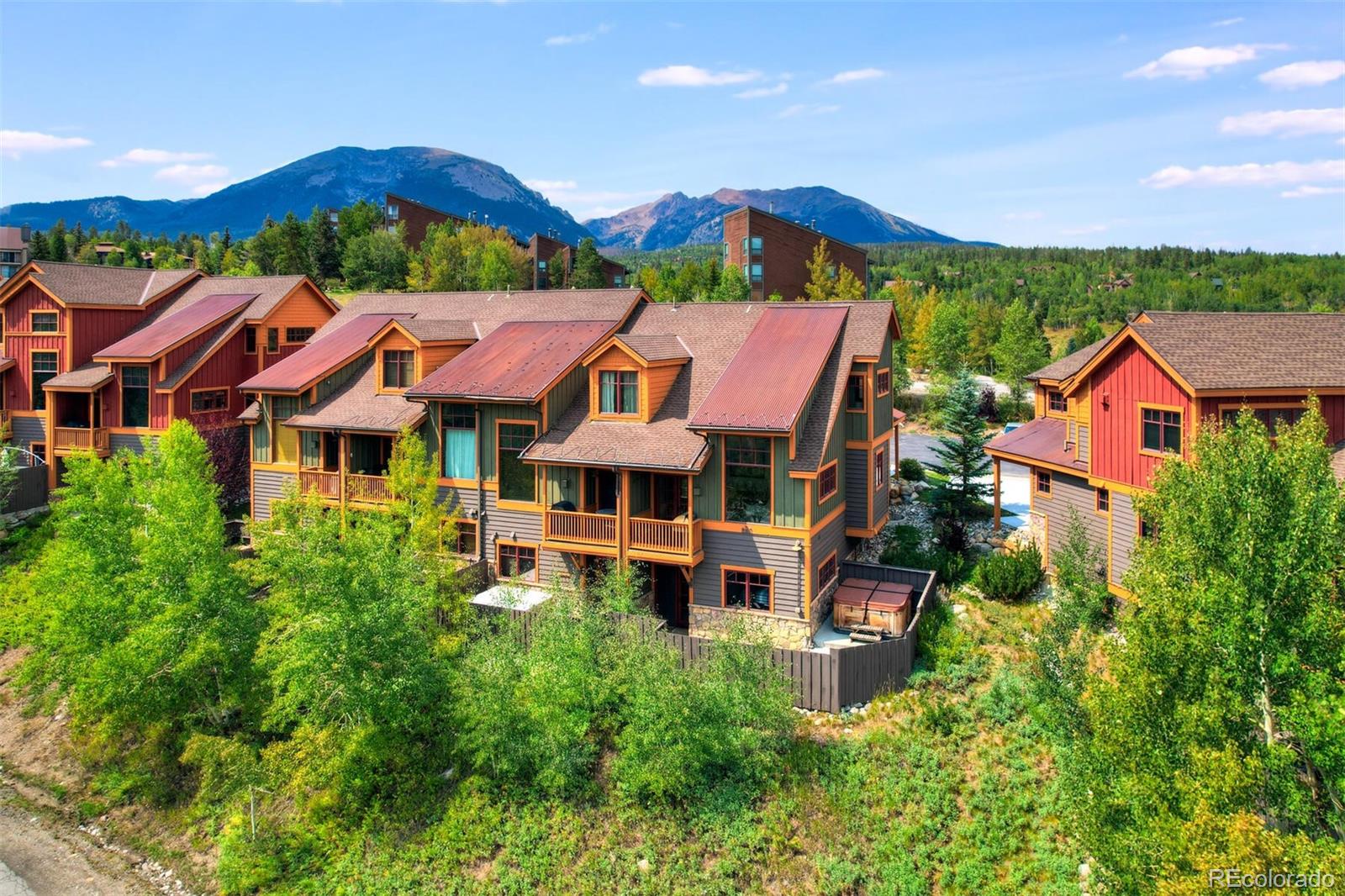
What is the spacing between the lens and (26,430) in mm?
35500

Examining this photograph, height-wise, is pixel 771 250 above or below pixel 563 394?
above

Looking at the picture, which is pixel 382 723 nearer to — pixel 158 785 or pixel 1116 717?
pixel 158 785

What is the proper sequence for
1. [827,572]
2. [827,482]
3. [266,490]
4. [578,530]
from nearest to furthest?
1. [827,482]
2. [578,530]
3. [827,572]
4. [266,490]

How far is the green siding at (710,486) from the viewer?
72.8ft

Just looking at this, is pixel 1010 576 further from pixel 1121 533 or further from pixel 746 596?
pixel 746 596

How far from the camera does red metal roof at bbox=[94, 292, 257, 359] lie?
32.5 metres

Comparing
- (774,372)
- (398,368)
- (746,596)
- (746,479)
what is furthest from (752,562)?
(398,368)

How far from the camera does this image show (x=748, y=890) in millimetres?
16297

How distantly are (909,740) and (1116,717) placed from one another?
5679 millimetres

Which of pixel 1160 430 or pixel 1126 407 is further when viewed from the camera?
pixel 1126 407

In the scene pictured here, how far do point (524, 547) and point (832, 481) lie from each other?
873cm

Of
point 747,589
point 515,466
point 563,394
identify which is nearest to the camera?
point 747,589

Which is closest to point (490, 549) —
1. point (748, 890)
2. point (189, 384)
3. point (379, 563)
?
point (379, 563)

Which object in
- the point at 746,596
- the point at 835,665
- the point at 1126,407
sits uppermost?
the point at 1126,407
